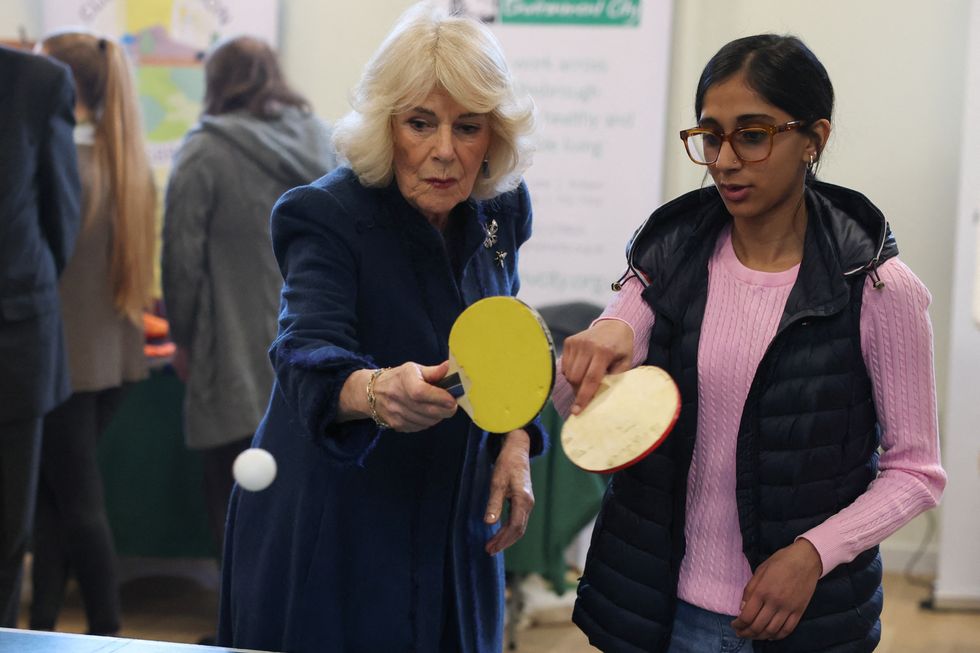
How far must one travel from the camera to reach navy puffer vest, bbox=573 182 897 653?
1.35m

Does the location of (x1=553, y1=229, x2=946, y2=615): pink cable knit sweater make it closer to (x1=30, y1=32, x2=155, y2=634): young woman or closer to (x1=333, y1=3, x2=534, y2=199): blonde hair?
(x1=333, y1=3, x2=534, y2=199): blonde hair

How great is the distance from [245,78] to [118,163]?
42 cm

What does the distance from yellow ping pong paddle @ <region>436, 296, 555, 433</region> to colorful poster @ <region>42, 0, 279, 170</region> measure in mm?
4011

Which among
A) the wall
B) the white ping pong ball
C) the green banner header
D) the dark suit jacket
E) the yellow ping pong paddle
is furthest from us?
the green banner header

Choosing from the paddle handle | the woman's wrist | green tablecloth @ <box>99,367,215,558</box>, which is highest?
the paddle handle

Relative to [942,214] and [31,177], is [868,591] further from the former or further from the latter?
[942,214]

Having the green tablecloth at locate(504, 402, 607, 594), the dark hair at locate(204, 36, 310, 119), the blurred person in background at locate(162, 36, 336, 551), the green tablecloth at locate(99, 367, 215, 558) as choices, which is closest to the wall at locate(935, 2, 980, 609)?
the green tablecloth at locate(504, 402, 607, 594)

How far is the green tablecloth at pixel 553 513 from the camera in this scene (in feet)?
11.2

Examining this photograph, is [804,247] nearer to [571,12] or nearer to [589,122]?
[589,122]

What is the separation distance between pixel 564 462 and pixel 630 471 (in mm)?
1924

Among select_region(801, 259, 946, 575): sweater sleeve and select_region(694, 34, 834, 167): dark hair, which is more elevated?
select_region(694, 34, 834, 167): dark hair

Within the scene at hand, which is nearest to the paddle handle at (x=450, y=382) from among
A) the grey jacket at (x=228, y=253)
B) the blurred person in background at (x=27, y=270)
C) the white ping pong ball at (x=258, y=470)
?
the white ping pong ball at (x=258, y=470)

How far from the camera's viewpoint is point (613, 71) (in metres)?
4.61

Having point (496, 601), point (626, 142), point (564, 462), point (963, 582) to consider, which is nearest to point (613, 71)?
point (626, 142)
